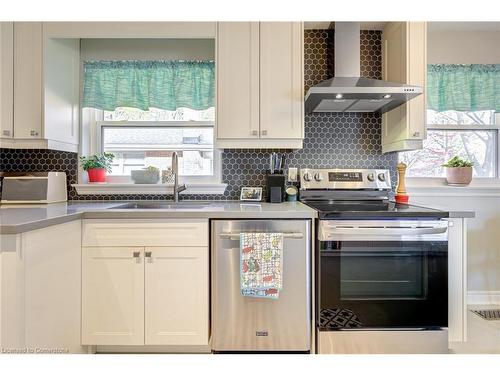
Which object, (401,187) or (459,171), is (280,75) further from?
(459,171)

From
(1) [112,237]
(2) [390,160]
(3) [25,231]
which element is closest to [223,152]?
(1) [112,237]

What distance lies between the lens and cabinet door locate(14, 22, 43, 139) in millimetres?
2107

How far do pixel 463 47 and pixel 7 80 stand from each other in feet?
11.5

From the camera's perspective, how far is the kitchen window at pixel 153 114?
2.49 m

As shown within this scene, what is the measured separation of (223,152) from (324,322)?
56.0 inches

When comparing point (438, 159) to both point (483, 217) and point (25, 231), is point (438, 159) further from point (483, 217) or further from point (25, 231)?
point (25, 231)

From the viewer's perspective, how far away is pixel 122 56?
8.12ft

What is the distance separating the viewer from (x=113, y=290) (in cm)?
177

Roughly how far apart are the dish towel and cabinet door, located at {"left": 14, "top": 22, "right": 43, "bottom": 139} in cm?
160

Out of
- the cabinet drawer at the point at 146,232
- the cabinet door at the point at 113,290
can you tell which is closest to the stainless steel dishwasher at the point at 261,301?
the cabinet drawer at the point at 146,232

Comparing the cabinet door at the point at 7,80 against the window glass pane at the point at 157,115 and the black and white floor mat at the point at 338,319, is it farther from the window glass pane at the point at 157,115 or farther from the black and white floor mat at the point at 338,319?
the black and white floor mat at the point at 338,319

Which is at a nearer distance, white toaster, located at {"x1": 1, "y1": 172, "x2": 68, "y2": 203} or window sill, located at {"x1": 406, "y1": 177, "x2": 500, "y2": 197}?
white toaster, located at {"x1": 1, "y1": 172, "x2": 68, "y2": 203}

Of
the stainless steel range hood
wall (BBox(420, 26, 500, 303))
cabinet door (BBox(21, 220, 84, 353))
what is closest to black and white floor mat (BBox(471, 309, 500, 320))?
wall (BBox(420, 26, 500, 303))

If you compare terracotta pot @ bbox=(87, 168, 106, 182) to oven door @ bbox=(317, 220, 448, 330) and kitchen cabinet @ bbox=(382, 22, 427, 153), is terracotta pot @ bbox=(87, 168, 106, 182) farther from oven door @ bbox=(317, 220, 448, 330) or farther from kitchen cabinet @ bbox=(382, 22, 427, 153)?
kitchen cabinet @ bbox=(382, 22, 427, 153)
